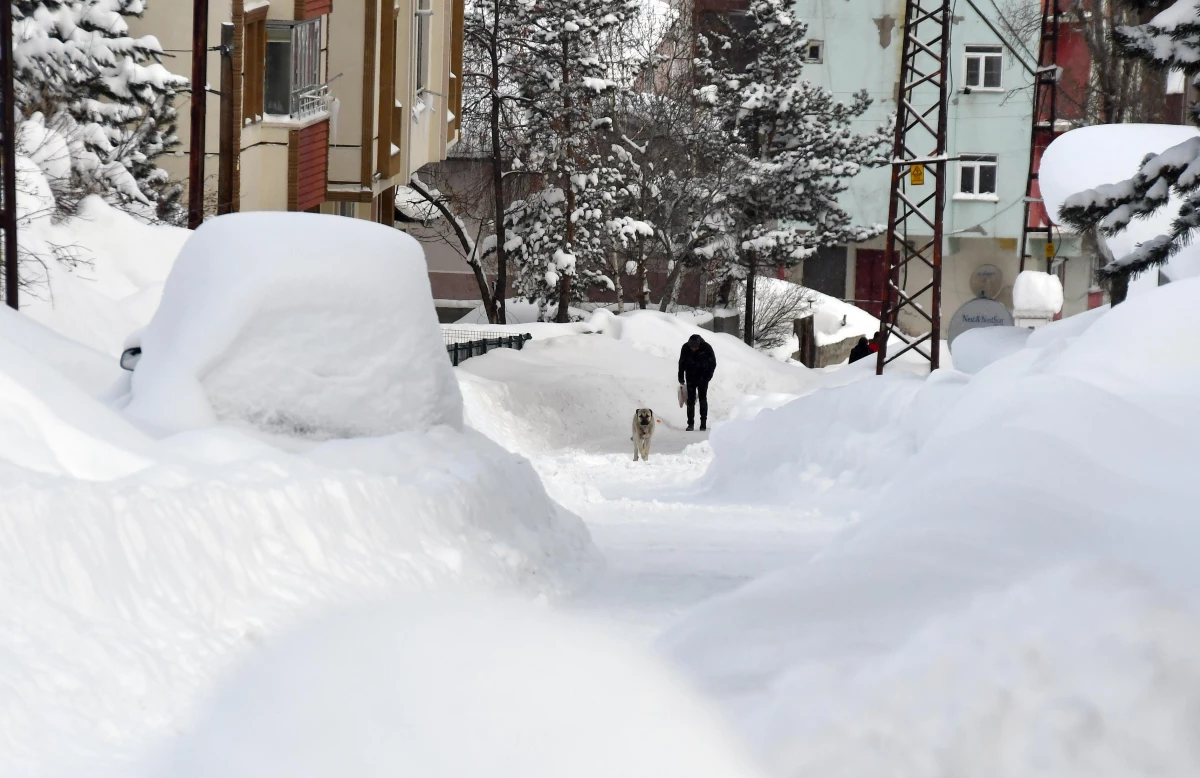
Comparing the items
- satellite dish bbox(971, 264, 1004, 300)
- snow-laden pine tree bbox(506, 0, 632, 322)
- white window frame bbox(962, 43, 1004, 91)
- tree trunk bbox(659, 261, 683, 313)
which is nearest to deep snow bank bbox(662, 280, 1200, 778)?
snow-laden pine tree bbox(506, 0, 632, 322)

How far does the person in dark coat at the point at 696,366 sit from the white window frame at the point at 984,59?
85.4 feet

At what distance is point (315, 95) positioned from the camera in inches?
1083

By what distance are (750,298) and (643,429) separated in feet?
73.6

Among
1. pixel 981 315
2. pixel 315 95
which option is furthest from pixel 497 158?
pixel 981 315

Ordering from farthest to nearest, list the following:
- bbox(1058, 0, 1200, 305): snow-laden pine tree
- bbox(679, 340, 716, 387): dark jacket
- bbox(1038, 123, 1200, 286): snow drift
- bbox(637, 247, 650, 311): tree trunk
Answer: bbox(637, 247, 650, 311): tree trunk < bbox(679, 340, 716, 387): dark jacket < bbox(1038, 123, 1200, 286): snow drift < bbox(1058, 0, 1200, 305): snow-laden pine tree

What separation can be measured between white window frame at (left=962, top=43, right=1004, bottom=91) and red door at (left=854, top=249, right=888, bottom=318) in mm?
5794

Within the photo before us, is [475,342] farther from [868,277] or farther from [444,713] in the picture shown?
[444,713]

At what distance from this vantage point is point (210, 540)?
22.2 feet

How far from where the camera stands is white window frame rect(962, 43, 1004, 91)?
4706 centimetres

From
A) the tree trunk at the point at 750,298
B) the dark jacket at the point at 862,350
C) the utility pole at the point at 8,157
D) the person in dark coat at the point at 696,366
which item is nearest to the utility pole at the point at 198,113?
the utility pole at the point at 8,157

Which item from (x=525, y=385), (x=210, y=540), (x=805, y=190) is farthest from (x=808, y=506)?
(x=805, y=190)

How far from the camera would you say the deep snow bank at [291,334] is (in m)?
8.71

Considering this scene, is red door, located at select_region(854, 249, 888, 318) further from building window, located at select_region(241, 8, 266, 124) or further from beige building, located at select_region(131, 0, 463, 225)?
building window, located at select_region(241, 8, 266, 124)

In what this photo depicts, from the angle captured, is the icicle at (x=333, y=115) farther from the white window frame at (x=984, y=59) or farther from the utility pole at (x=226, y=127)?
the white window frame at (x=984, y=59)
